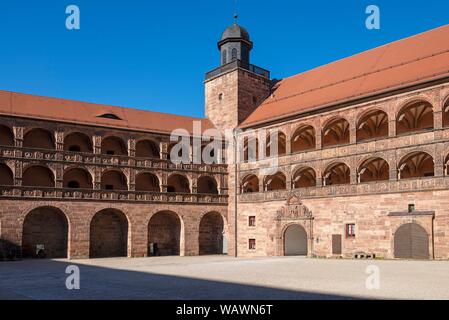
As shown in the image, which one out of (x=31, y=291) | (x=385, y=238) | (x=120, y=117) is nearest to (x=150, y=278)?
(x=31, y=291)

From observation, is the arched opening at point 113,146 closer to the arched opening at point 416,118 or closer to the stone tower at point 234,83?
the stone tower at point 234,83

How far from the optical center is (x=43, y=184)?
3600 cm

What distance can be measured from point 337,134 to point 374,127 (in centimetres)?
298

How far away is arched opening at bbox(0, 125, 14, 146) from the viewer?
35.4 m

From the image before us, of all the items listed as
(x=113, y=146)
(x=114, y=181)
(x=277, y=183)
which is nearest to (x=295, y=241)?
(x=277, y=183)

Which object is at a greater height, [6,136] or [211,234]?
[6,136]

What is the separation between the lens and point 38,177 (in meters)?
35.9

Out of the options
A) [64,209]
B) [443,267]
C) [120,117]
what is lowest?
[443,267]

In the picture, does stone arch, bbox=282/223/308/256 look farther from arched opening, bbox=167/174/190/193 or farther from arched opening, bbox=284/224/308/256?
arched opening, bbox=167/174/190/193

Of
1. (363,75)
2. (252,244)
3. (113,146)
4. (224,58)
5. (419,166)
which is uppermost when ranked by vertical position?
(224,58)

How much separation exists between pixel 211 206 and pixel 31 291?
2576 centimetres

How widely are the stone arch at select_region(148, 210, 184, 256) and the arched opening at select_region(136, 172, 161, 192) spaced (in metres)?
2.02

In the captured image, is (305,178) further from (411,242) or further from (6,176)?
(6,176)
